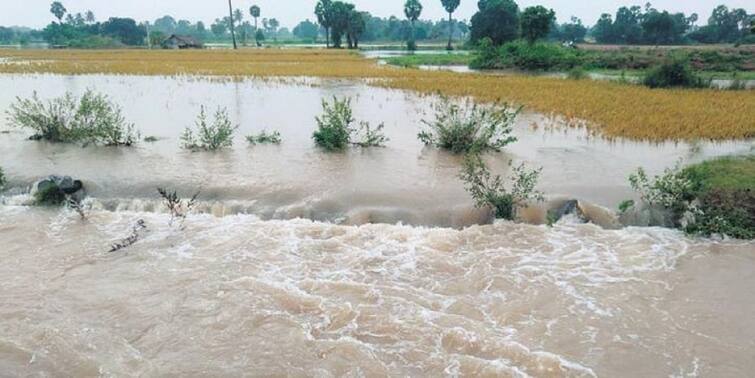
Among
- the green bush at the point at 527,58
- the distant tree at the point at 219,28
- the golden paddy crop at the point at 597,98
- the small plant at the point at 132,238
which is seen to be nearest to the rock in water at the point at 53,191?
the small plant at the point at 132,238

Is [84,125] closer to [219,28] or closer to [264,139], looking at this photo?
[264,139]

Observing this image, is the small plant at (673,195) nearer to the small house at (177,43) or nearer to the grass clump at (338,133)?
the grass clump at (338,133)

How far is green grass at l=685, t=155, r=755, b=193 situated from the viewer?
816cm

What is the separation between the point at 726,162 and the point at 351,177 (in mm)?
6634

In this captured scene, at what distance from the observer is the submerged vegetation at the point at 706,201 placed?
7.28 m

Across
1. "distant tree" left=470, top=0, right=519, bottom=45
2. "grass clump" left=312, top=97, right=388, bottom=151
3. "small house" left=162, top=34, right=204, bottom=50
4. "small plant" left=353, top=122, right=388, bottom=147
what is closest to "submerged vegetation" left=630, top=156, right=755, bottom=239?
"small plant" left=353, top=122, right=388, bottom=147

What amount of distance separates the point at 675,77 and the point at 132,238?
21.1m

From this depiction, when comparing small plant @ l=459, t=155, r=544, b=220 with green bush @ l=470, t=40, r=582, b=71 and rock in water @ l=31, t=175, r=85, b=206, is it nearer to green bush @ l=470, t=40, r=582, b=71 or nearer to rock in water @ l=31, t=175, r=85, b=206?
rock in water @ l=31, t=175, r=85, b=206

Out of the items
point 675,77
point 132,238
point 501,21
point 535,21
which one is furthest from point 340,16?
point 132,238

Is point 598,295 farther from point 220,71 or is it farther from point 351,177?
point 220,71

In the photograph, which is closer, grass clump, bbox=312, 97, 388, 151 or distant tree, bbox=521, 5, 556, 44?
grass clump, bbox=312, 97, 388, 151

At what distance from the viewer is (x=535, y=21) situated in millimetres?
39719

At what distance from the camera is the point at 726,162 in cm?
960

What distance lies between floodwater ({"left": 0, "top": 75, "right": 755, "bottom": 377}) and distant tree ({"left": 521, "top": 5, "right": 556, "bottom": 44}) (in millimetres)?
31349
